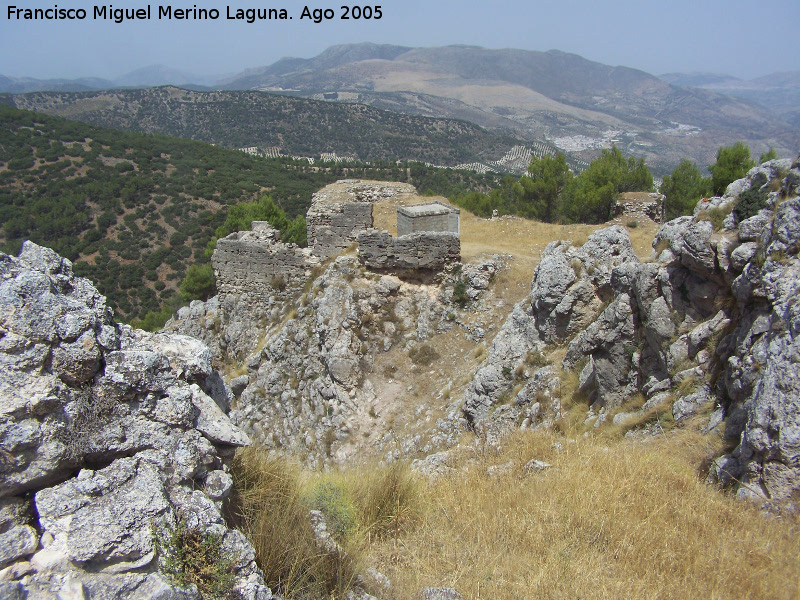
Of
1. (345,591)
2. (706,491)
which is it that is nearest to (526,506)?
(706,491)

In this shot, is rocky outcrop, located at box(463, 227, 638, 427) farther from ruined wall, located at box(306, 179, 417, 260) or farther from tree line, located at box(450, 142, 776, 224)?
tree line, located at box(450, 142, 776, 224)

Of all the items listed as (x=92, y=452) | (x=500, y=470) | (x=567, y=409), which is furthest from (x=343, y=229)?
(x=92, y=452)

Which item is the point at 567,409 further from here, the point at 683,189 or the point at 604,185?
the point at 683,189

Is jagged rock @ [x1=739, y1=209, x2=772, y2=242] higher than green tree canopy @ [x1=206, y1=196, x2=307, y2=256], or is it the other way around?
jagged rock @ [x1=739, y1=209, x2=772, y2=242]

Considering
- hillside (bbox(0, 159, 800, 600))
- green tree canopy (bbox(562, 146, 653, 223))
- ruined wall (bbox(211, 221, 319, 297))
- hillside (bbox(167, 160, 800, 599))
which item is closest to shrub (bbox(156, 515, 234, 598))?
hillside (bbox(0, 159, 800, 600))

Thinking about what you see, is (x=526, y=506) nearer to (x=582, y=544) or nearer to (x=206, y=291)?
(x=582, y=544)

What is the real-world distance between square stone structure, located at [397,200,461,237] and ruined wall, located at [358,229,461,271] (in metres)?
1.15

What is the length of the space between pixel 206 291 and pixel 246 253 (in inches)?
397

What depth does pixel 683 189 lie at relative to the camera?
78.6 feet

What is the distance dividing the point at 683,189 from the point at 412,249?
18.3 meters

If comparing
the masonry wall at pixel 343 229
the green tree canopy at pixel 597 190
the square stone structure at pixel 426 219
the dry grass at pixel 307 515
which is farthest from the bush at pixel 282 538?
the green tree canopy at pixel 597 190

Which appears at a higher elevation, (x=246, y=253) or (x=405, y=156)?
(x=405, y=156)

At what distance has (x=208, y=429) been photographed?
3467mm

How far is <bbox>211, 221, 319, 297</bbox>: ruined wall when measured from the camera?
14727 millimetres
